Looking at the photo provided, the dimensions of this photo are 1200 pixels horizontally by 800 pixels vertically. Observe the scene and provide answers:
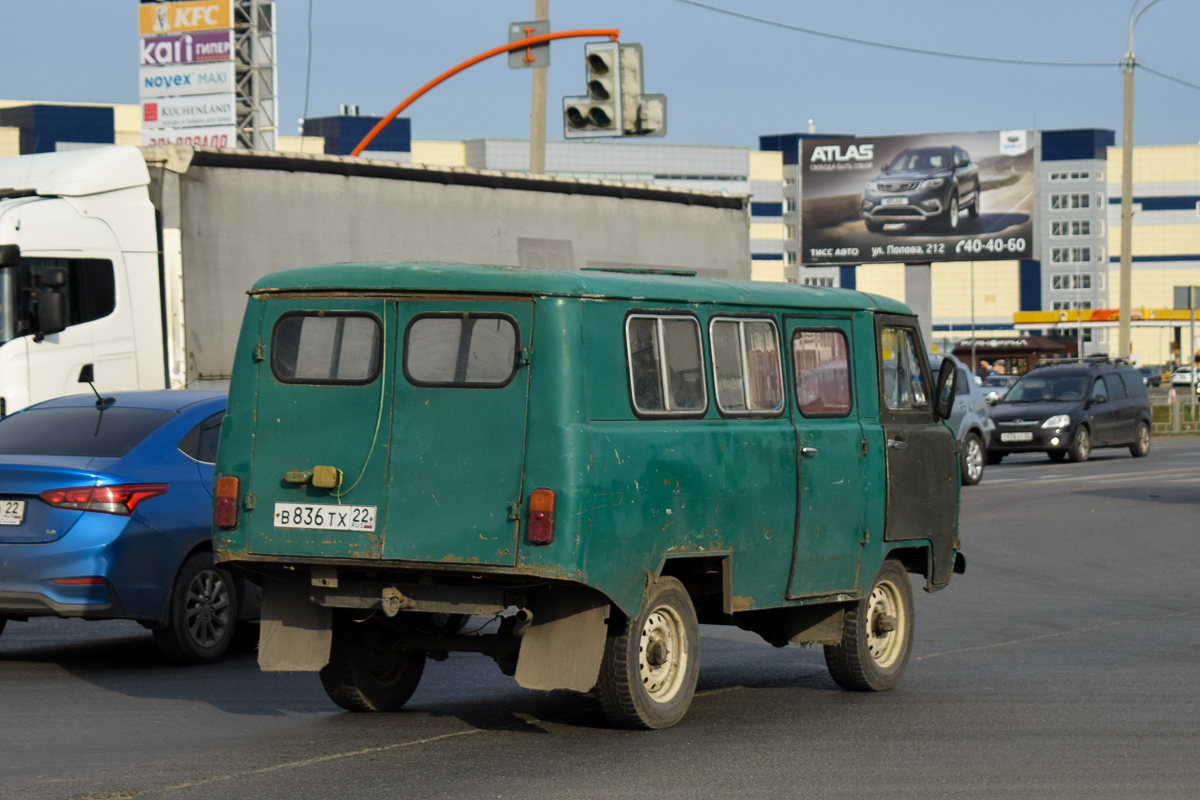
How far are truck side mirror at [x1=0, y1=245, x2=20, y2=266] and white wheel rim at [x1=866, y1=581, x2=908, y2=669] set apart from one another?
8793 mm

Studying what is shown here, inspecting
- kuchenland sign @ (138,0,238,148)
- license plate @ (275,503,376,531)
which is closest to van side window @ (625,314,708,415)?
license plate @ (275,503,376,531)

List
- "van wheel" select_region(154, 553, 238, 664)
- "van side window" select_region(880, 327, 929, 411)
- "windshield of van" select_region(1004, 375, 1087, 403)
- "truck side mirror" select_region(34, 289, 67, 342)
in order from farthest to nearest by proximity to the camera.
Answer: "windshield of van" select_region(1004, 375, 1087, 403), "truck side mirror" select_region(34, 289, 67, 342), "van wheel" select_region(154, 553, 238, 664), "van side window" select_region(880, 327, 929, 411)

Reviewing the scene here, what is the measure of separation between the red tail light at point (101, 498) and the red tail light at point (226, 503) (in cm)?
204

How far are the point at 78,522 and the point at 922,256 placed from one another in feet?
172

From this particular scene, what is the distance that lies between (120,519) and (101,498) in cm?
16

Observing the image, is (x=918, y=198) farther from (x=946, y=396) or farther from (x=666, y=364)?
(x=666, y=364)

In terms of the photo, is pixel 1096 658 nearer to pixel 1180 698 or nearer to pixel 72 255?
pixel 1180 698

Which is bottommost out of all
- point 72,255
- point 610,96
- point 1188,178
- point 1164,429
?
point 1164,429

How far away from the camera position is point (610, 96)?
823 inches

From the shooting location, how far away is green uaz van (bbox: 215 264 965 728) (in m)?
7.22

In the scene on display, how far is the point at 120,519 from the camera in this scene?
9.55 metres

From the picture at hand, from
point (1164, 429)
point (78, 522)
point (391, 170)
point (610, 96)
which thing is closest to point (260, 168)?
point (391, 170)

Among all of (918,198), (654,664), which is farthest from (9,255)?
(918,198)

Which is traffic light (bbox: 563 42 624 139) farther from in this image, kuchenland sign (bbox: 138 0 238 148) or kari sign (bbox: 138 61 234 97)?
kari sign (bbox: 138 61 234 97)
